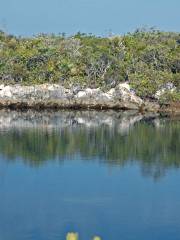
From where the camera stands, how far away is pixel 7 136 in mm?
52250

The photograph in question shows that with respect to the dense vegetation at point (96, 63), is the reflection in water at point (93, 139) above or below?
below

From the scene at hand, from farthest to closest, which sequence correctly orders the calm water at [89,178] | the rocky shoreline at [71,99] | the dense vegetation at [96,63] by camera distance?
the dense vegetation at [96,63], the rocky shoreline at [71,99], the calm water at [89,178]

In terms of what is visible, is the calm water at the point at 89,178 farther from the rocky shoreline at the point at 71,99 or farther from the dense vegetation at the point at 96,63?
the dense vegetation at the point at 96,63

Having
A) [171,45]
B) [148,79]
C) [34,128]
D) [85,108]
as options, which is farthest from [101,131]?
[171,45]

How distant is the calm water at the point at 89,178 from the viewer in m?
28.6

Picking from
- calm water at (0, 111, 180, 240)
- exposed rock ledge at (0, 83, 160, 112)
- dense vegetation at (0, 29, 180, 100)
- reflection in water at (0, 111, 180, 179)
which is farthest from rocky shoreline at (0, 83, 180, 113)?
calm water at (0, 111, 180, 240)

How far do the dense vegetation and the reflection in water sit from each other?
10303 millimetres

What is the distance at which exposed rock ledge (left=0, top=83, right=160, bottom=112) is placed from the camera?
73500mm

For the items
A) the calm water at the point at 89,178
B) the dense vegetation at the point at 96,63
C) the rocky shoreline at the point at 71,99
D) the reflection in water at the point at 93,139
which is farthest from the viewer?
the dense vegetation at the point at 96,63

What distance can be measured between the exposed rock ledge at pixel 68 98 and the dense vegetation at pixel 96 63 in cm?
138

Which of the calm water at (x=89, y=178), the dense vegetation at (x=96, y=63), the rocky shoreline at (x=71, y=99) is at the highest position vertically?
the dense vegetation at (x=96, y=63)

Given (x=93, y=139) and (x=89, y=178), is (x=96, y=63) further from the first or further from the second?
(x=89, y=178)

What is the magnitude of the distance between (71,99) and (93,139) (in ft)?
73.6

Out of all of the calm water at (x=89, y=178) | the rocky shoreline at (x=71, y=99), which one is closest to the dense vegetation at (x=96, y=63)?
the rocky shoreline at (x=71, y=99)
